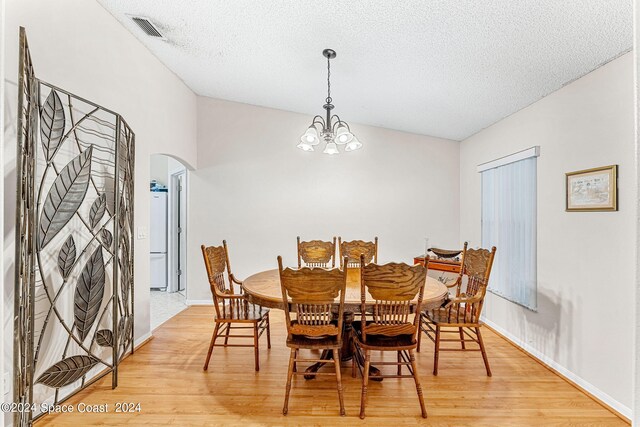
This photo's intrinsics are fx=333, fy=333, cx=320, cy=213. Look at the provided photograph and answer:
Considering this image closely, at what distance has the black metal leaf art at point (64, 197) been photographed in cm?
212

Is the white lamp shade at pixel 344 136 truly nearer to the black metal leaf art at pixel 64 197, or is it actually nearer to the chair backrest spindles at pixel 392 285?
the chair backrest spindles at pixel 392 285

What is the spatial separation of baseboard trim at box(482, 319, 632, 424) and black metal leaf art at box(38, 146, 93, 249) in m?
3.95

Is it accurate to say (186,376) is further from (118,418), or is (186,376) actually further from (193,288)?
(193,288)

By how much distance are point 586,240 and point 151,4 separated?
3990 mm

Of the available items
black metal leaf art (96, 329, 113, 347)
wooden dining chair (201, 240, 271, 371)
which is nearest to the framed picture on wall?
wooden dining chair (201, 240, 271, 371)

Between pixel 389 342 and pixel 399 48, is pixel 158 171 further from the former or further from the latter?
pixel 389 342

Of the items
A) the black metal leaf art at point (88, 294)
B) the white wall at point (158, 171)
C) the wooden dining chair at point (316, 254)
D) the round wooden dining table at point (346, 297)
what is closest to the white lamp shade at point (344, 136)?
the round wooden dining table at point (346, 297)

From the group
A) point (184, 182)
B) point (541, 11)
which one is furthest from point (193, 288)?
point (541, 11)

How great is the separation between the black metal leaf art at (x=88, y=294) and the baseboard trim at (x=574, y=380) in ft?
12.4

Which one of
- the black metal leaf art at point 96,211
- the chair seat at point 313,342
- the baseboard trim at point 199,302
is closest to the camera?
the chair seat at point 313,342

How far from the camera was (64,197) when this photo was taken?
2246 millimetres

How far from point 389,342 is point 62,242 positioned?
2.48 m

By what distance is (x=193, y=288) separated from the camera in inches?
192

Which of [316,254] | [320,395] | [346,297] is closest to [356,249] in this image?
[316,254]
